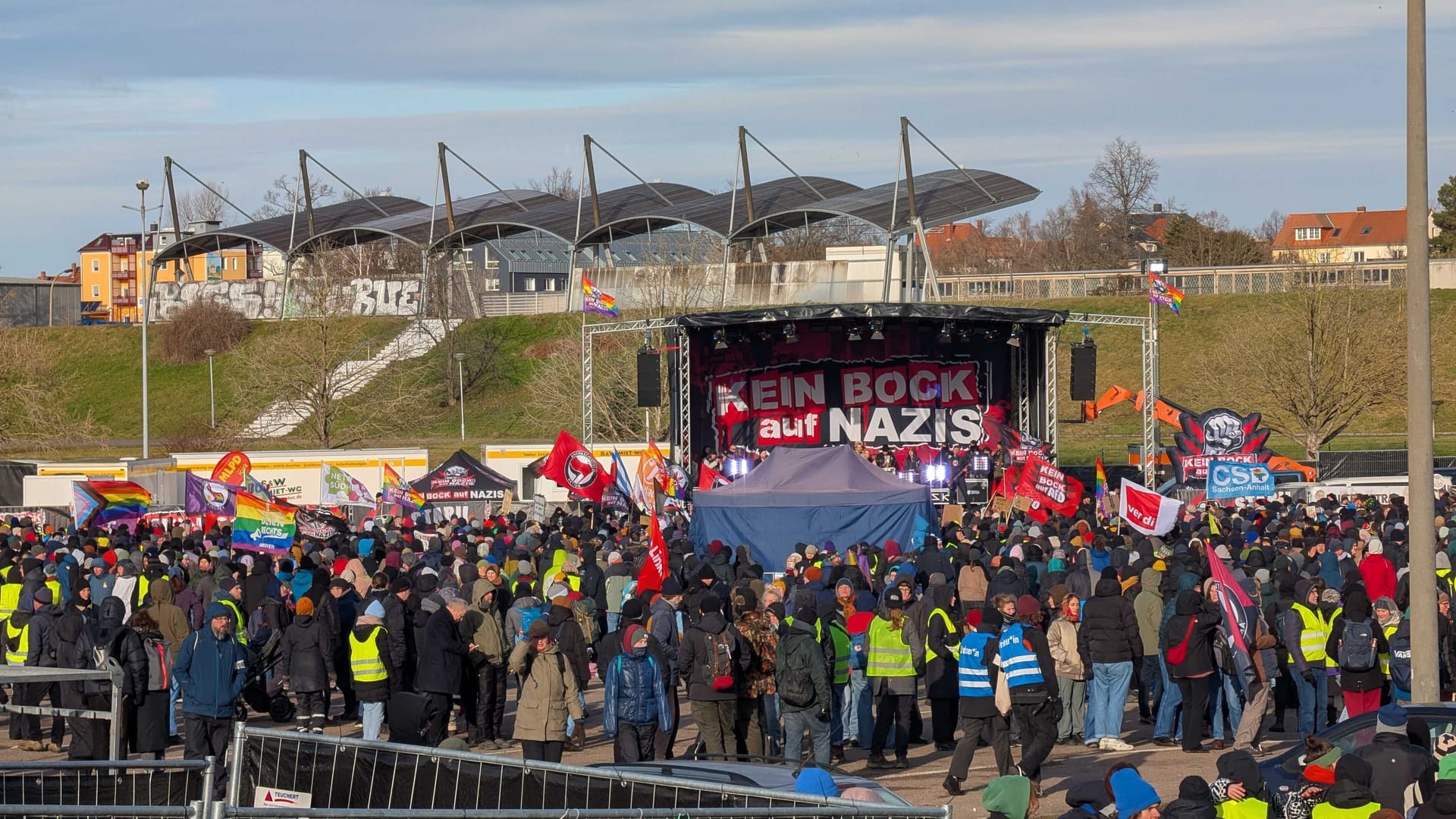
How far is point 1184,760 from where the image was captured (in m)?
12.5

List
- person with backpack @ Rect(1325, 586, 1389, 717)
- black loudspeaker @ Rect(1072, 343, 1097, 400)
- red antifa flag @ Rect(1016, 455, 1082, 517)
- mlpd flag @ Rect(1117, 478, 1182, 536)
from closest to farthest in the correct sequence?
Answer: person with backpack @ Rect(1325, 586, 1389, 717) → mlpd flag @ Rect(1117, 478, 1182, 536) → red antifa flag @ Rect(1016, 455, 1082, 517) → black loudspeaker @ Rect(1072, 343, 1097, 400)

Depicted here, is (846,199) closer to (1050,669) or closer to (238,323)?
(238,323)

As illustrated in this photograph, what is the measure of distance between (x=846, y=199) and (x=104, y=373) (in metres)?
36.7

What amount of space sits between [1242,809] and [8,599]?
12424mm

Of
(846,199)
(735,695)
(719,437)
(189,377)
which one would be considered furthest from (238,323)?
(735,695)

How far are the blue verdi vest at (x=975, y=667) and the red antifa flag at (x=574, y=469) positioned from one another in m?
15.3

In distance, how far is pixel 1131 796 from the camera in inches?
283

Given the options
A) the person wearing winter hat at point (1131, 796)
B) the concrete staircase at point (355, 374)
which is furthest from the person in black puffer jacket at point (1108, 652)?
the concrete staircase at point (355, 374)

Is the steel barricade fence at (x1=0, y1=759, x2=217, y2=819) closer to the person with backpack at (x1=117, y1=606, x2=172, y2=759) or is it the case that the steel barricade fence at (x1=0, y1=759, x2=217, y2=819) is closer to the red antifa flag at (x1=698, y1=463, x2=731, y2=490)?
the person with backpack at (x1=117, y1=606, x2=172, y2=759)

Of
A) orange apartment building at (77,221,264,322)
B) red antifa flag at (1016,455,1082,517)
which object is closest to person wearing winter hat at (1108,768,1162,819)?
red antifa flag at (1016,455,1082,517)

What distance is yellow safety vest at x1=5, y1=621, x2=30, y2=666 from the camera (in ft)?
45.5

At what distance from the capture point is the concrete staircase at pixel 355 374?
58.8 metres

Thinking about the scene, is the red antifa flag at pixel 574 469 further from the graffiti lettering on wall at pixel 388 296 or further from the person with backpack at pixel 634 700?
the graffiti lettering on wall at pixel 388 296

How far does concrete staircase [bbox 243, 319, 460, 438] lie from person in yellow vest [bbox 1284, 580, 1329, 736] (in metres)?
45.3
